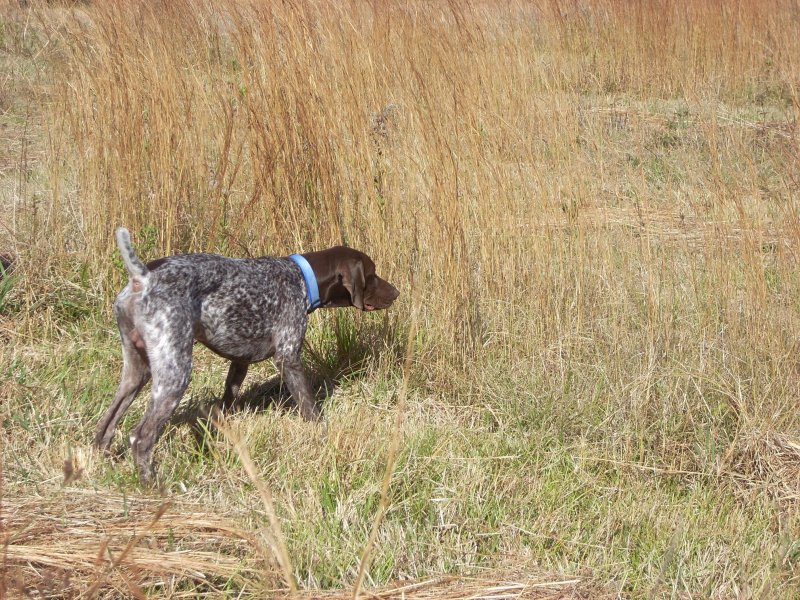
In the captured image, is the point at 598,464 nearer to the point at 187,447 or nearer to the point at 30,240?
the point at 187,447

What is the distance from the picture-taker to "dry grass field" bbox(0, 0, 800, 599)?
10.2 feet

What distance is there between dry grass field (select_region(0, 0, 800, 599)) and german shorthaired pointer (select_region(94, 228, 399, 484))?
0.20 metres

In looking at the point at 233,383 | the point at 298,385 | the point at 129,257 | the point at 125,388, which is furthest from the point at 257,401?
the point at 129,257

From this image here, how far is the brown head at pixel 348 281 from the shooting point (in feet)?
13.3

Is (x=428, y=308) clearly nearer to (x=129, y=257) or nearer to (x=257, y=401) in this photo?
(x=257, y=401)

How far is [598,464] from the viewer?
379cm

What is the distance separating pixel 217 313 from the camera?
365 centimetres

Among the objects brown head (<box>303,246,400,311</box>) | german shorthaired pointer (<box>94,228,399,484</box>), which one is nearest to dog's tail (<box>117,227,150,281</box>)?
german shorthaired pointer (<box>94,228,399,484</box>)

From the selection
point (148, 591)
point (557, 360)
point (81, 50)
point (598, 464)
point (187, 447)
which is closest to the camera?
point (148, 591)

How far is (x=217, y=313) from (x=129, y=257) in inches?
19.0

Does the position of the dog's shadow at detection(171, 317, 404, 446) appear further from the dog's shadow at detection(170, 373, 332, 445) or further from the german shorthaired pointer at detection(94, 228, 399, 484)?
the german shorthaired pointer at detection(94, 228, 399, 484)

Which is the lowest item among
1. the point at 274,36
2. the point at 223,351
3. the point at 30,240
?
the point at 223,351

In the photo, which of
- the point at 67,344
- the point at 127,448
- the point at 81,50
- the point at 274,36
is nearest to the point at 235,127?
the point at 274,36

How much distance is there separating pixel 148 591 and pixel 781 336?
2.92 m
